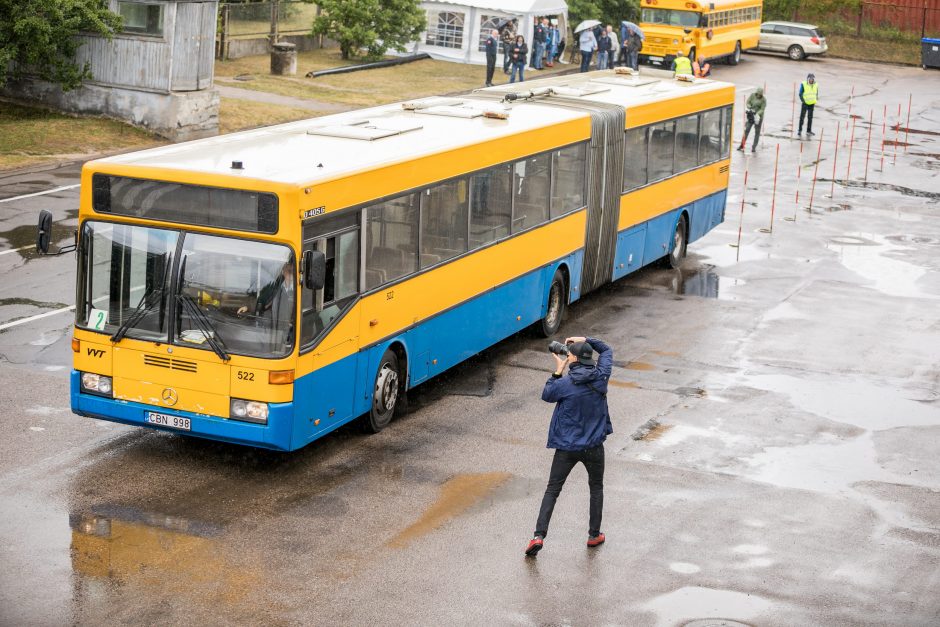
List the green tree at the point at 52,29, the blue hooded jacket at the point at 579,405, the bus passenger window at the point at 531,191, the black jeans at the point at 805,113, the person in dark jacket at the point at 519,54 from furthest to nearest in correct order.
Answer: the person in dark jacket at the point at 519,54, the black jeans at the point at 805,113, the green tree at the point at 52,29, the bus passenger window at the point at 531,191, the blue hooded jacket at the point at 579,405

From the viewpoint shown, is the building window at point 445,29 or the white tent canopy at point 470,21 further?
the building window at point 445,29

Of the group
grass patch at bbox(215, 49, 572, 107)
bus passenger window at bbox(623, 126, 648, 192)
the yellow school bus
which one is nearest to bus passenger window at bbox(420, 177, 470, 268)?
bus passenger window at bbox(623, 126, 648, 192)

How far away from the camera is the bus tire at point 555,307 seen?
1777 cm

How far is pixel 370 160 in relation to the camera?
13.1 m

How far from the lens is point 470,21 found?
47219 millimetres

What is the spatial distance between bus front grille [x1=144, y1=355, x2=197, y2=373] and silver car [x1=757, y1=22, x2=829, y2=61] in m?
48.1

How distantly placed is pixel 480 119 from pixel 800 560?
7521mm

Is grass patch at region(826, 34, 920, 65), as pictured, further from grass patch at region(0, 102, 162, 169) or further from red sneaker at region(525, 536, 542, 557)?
red sneaker at region(525, 536, 542, 557)

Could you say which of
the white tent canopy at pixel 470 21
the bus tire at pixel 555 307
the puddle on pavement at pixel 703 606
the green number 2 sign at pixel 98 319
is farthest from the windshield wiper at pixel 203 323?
the white tent canopy at pixel 470 21

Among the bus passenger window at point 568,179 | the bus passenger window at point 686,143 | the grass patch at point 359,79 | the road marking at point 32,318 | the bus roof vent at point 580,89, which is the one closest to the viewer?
the road marking at point 32,318

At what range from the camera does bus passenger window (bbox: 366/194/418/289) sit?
1296 cm

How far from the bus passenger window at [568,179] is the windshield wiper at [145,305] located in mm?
6907

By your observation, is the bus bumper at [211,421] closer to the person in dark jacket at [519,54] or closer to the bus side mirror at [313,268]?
the bus side mirror at [313,268]

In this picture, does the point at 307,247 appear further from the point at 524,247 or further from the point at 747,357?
the point at 747,357
